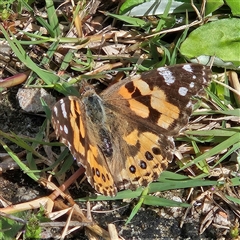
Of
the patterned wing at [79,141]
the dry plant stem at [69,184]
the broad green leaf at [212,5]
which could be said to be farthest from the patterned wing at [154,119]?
the broad green leaf at [212,5]

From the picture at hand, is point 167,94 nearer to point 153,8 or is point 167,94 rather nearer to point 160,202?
point 160,202

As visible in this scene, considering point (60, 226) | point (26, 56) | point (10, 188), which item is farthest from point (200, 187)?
point (26, 56)

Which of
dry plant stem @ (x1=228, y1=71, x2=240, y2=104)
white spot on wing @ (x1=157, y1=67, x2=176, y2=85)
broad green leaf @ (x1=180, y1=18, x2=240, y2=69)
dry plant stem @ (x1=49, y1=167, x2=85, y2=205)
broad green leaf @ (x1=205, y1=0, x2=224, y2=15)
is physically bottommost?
dry plant stem @ (x1=49, y1=167, x2=85, y2=205)

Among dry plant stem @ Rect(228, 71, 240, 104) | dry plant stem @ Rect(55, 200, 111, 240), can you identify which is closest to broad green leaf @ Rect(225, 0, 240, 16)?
dry plant stem @ Rect(228, 71, 240, 104)

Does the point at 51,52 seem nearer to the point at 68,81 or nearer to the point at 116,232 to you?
the point at 68,81

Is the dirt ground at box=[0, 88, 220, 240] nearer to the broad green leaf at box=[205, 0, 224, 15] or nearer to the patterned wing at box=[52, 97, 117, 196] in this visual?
the patterned wing at box=[52, 97, 117, 196]

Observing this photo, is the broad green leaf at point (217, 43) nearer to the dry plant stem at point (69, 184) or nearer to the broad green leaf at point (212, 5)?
the broad green leaf at point (212, 5)
